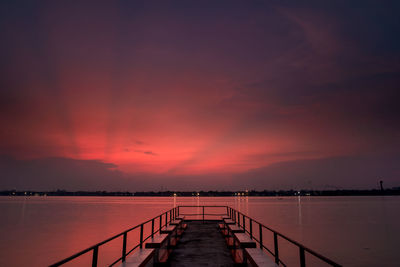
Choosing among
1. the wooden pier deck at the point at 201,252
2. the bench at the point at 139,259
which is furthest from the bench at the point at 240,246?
the bench at the point at 139,259

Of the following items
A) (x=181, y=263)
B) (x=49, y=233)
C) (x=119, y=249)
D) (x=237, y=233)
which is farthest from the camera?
(x=49, y=233)

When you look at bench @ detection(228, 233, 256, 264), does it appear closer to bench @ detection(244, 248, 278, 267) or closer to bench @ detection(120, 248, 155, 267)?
bench @ detection(244, 248, 278, 267)

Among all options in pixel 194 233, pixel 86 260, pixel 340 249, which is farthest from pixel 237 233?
pixel 340 249

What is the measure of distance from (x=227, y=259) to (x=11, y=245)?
107 ft

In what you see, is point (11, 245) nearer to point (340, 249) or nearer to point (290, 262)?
point (290, 262)

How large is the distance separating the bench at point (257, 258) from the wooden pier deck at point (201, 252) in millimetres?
922

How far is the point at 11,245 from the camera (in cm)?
3158

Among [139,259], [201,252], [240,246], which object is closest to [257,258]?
[240,246]

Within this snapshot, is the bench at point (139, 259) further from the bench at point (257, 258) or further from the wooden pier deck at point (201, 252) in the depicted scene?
the bench at point (257, 258)

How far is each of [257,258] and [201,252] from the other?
3.26 m

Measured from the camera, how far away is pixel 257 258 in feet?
22.1

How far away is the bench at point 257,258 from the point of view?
6.27m

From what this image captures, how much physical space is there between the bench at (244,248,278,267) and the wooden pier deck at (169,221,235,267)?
3.03 feet

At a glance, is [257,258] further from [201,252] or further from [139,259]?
Result: [201,252]
